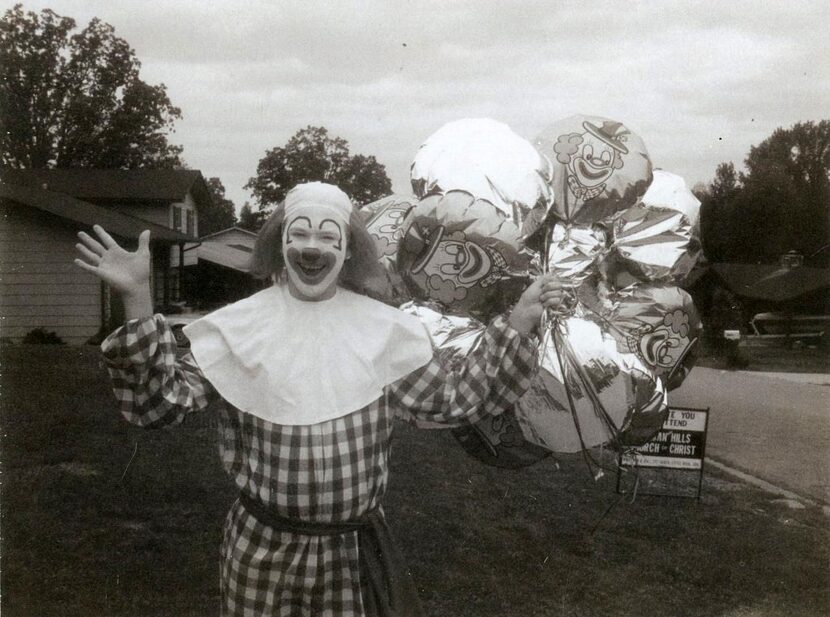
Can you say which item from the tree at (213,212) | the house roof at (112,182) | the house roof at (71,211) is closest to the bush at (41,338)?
the house roof at (71,211)

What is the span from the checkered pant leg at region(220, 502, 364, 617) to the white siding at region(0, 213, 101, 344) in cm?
666

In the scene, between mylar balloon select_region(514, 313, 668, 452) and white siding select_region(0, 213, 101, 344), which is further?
white siding select_region(0, 213, 101, 344)

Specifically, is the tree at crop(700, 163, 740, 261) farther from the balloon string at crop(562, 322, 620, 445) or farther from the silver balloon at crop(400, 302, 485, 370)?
the silver balloon at crop(400, 302, 485, 370)

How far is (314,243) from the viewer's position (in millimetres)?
1810

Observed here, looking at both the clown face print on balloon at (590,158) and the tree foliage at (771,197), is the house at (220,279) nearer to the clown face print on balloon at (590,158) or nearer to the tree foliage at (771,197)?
the clown face print on balloon at (590,158)

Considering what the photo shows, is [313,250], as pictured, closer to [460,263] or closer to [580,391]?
[460,263]

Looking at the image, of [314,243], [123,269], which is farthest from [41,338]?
[314,243]

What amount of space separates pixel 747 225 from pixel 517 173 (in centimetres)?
339

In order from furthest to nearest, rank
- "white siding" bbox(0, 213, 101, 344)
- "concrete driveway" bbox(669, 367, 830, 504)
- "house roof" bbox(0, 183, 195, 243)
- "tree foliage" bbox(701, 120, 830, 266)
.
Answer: "house roof" bbox(0, 183, 195, 243), "white siding" bbox(0, 213, 101, 344), "concrete driveway" bbox(669, 367, 830, 504), "tree foliage" bbox(701, 120, 830, 266)

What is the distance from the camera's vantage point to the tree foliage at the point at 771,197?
447 cm

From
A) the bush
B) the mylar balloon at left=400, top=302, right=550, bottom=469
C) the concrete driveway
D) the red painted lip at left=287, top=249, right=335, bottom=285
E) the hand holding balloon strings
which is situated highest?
the red painted lip at left=287, top=249, right=335, bottom=285

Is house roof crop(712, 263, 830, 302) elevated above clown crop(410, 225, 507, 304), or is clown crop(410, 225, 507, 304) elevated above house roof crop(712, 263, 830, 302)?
clown crop(410, 225, 507, 304)

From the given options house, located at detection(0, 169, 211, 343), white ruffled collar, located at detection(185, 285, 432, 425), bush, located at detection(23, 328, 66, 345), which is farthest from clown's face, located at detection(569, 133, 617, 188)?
bush, located at detection(23, 328, 66, 345)

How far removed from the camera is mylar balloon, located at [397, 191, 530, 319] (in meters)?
1.93
